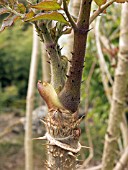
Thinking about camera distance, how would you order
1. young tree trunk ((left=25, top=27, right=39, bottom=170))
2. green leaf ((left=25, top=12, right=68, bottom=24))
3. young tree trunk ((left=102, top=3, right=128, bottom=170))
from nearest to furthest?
green leaf ((left=25, top=12, right=68, bottom=24)), young tree trunk ((left=102, top=3, right=128, bottom=170)), young tree trunk ((left=25, top=27, right=39, bottom=170))

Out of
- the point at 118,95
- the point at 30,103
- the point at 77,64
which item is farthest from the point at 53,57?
the point at 30,103

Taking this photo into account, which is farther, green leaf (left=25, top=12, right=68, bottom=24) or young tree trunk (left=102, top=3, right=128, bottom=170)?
young tree trunk (left=102, top=3, right=128, bottom=170)

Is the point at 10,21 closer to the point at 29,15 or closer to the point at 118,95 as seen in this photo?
the point at 29,15

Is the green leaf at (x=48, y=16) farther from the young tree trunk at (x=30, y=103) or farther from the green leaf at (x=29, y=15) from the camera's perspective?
the young tree trunk at (x=30, y=103)

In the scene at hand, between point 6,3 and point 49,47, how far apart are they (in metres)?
0.08

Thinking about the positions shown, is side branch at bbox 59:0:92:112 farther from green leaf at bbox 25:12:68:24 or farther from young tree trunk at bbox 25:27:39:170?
young tree trunk at bbox 25:27:39:170

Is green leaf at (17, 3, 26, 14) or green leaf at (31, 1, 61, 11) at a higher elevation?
green leaf at (17, 3, 26, 14)

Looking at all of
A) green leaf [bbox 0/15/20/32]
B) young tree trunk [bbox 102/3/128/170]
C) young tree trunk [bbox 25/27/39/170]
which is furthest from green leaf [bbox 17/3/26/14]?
young tree trunk [bbox 25/27/39/170]

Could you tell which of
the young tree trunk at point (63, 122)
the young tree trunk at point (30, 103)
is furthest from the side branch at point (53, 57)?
the young tree trunk at point (30, 103)

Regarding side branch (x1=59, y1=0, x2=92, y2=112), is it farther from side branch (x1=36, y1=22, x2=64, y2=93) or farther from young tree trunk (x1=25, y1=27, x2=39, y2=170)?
young tree trunk (x1=25, y1=27, x2=39, y2=170)

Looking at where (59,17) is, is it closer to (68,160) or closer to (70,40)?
(68,160)

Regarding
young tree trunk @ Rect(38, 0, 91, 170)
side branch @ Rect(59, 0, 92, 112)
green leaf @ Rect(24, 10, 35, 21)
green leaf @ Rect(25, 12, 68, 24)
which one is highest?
green leaf @ Rect(24, 10, 35, 21)

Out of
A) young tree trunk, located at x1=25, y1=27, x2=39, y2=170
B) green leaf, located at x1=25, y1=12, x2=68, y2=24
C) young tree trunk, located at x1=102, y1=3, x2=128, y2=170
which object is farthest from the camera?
young tree trunk, located at x1=25, y1=27, x2=39, y2=170

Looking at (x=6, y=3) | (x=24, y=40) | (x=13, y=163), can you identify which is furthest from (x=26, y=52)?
(x=6, y=3)
